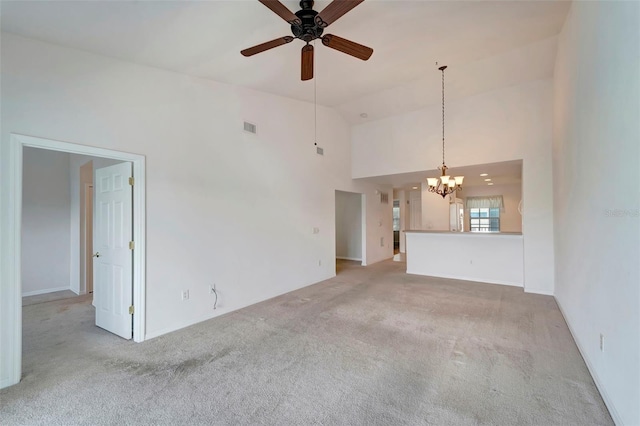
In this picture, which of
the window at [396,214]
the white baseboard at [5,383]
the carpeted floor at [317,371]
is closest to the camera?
the carpeted floor at [317,371]

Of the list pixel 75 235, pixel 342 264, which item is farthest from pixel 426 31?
pixel 75 235

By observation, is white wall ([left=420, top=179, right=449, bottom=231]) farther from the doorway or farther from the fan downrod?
the fan downrod

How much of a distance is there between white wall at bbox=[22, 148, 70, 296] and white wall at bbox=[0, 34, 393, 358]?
3532 millimetres

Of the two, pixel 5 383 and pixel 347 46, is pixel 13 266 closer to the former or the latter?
pixel 5 383

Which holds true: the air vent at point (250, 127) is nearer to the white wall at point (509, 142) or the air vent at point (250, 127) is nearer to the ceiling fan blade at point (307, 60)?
the ceiling fan blade at point (307, 60)

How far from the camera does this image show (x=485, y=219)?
10422 millimetres

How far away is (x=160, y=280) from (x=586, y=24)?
512cm

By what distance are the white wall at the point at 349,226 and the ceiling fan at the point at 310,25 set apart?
6.04 meters

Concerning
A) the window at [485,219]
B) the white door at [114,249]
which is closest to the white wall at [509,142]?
the white door at [114,249]

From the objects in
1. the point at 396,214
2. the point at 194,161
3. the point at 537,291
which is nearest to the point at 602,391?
the point at 537,291

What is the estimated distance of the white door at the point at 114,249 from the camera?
3146mm

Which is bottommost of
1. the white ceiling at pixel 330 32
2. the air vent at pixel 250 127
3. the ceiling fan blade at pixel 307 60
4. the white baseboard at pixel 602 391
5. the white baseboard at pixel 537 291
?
the white baseboard at pixel 537 291

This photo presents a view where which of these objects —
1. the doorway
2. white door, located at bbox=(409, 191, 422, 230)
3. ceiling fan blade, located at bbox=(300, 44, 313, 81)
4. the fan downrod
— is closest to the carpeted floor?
ceiling fan blade, located at bbox=(300, 44, 313, 81)

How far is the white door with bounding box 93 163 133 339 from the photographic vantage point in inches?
124
